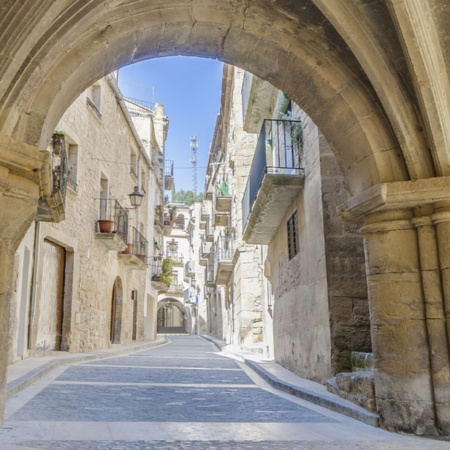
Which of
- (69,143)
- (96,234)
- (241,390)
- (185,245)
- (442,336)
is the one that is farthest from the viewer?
(185,245)

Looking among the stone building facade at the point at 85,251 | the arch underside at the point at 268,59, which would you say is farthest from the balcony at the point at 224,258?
the arch underside at the point at 268,59

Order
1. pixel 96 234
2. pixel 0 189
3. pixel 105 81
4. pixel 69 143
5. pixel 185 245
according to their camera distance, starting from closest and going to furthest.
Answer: pixel 0 189
pixel 69 143
pixel 96 234
pixel 105 81
pixel 185 245

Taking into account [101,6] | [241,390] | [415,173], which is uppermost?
[101,6]

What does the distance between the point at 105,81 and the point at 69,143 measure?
10.7 feet

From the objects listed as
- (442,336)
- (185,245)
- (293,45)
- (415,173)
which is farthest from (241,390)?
(185,245)

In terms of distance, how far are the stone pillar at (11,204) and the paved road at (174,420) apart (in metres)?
0.66

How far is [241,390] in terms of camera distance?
677 centimetres

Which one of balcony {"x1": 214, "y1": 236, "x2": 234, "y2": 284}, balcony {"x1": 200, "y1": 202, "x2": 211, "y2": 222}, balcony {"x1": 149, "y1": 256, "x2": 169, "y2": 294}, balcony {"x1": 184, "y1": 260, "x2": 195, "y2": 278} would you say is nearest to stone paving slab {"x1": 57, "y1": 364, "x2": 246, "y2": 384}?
balcony {"x1": 214, "y1": 236, "x2": 234, "y2": 284}

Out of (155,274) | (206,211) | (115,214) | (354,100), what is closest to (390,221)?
(354,100)

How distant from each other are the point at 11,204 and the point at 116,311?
48.2 feet

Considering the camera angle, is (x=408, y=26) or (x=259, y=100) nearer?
(x=408, y=26)

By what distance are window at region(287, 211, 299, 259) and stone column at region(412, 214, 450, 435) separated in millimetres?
4321

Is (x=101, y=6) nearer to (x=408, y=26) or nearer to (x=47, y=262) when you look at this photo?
(x=408, y=26)

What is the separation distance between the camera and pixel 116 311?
58.6ft
